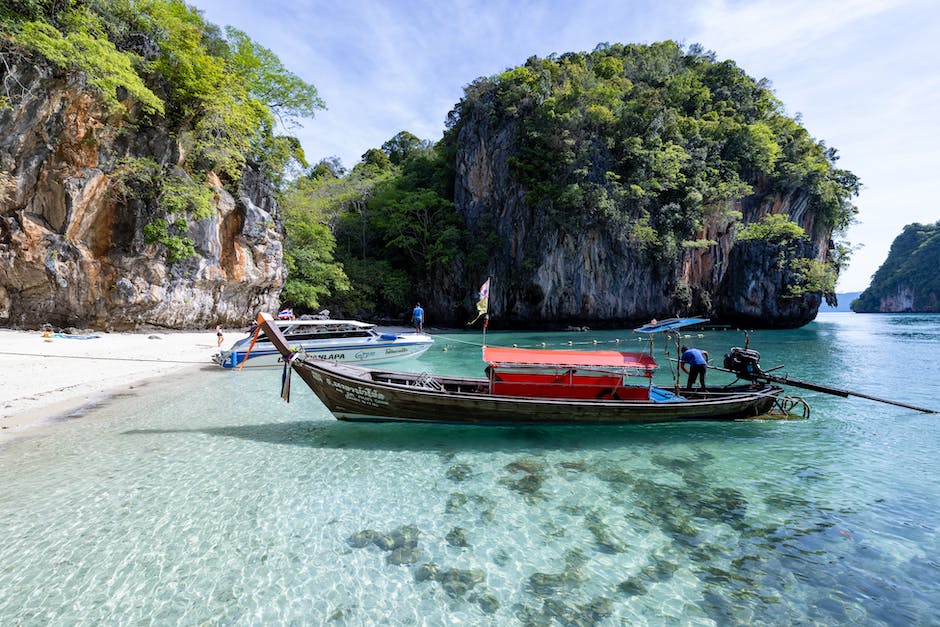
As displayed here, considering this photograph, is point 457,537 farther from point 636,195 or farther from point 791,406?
point 636,195

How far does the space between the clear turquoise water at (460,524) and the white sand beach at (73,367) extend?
121 cm

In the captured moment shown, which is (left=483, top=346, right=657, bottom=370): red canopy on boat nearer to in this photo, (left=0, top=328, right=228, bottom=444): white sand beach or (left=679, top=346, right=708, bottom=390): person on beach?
(left=679, top=346, right=708, bottom=390): person on beach

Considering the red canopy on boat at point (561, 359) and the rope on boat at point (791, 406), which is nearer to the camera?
the red canopy on boat at point (561, 359)

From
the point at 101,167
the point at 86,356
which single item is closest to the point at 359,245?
the point at 101,167

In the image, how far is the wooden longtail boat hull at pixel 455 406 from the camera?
23.9 feet

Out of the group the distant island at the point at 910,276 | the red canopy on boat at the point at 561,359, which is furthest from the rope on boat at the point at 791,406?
the distant island at the point at 910,276

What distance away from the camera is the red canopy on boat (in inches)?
301

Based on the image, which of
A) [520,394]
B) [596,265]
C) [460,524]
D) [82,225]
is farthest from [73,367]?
[596,265]

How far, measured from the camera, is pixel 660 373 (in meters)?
13.7

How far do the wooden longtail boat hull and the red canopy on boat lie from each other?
721 millimetres

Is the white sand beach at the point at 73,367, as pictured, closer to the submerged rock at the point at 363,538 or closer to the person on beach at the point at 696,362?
the submerged rock at the point at 363,538

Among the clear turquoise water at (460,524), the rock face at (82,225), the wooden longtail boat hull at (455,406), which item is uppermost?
the rock face at (82,225)

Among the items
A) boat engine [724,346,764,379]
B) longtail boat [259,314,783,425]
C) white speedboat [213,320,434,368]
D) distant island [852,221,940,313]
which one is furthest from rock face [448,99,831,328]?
distant island [852,221,940,313]

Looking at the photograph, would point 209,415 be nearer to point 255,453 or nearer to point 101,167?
point 255,453
